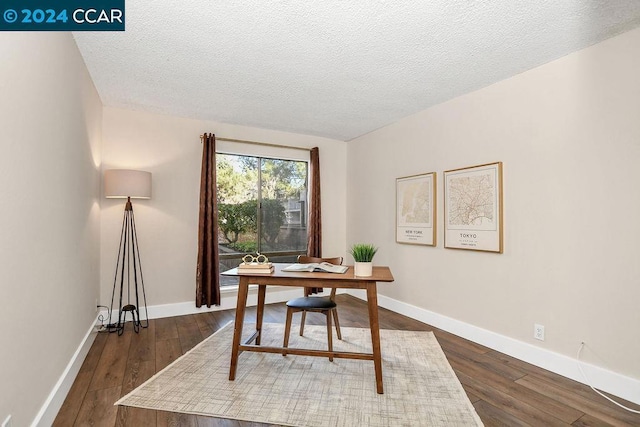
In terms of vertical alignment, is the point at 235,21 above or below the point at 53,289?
above

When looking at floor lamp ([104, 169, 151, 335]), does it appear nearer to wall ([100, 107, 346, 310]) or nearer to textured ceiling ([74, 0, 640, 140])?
wall ([100, 107, 346, 310])

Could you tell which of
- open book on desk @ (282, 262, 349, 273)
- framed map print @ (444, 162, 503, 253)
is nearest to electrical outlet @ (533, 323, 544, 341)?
framed map print @ (444, 162, 503, 253)

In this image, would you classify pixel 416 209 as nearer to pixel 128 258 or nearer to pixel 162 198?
pixel 162 198

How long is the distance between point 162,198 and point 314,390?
300cm

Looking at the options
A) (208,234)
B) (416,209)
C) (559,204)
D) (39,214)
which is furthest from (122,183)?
(559,204)

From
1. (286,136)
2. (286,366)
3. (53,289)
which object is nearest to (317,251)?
(286,136)

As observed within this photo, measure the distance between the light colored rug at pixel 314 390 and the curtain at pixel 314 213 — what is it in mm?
2013

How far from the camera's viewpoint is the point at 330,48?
7.85 ft

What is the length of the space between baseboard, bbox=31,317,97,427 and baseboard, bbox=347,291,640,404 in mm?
3309

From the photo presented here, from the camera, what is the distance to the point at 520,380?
2.34 meters

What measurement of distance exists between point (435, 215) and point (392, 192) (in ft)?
2.60

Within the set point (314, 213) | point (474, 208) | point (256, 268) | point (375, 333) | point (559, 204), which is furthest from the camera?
point (314, 213)

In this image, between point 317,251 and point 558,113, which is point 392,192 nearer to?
point 317,251

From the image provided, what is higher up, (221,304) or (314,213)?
(314,213)
